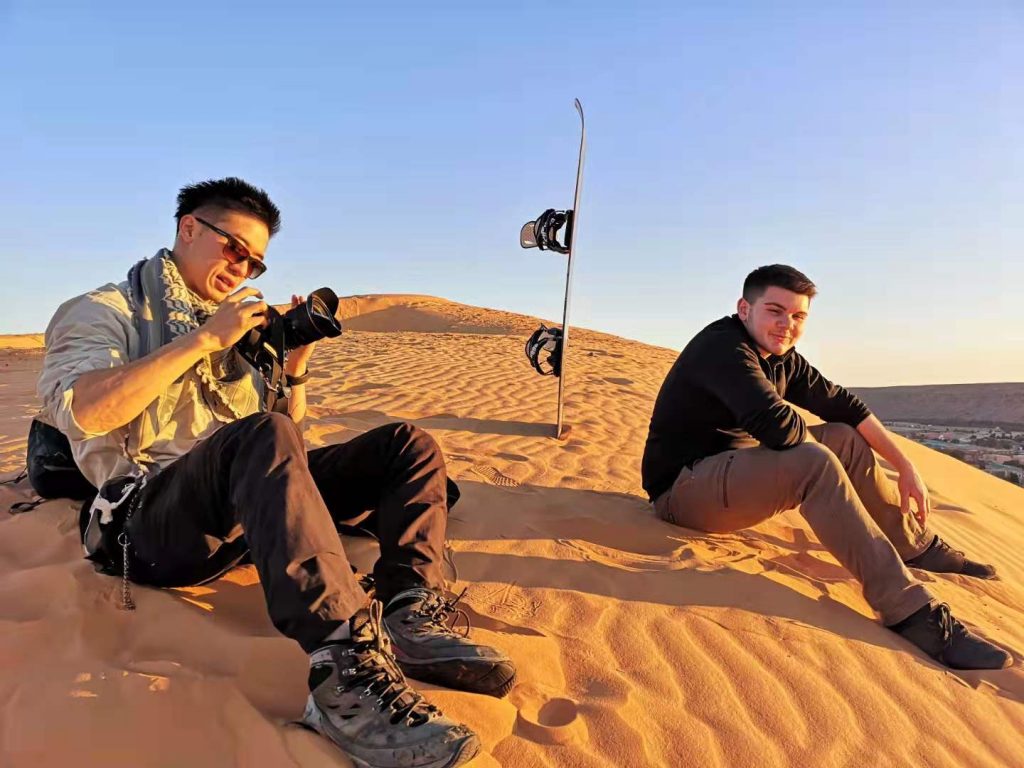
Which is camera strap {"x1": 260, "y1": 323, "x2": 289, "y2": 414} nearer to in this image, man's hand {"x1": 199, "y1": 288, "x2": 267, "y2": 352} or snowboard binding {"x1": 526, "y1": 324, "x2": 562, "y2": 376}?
man's hand {"x1": 199, "y1": 288, "x2": 267, "y2": 352}

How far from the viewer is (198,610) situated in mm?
2373

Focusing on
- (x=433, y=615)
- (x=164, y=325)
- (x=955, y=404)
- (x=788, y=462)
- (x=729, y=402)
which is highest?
(x=164, y=325)

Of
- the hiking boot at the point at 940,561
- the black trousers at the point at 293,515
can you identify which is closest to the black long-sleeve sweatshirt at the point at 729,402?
the hiking boot at the point at 940,561

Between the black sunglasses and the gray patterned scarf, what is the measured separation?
0.18m

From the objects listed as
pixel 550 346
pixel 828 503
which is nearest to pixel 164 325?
pixel 828 503

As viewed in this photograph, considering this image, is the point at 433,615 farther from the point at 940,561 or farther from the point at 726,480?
the point at 940,561

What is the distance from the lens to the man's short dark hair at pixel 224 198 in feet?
8.73

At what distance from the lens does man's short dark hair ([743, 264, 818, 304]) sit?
3396 millimetres

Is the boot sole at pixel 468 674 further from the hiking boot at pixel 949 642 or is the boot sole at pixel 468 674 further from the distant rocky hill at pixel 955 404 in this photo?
the distant rocky hill at pixel 955 404

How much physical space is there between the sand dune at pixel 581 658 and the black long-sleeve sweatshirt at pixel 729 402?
0.41 metres

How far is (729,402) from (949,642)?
3.92ft

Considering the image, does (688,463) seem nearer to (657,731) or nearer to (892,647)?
(892,647)

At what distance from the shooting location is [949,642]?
2.63 meters

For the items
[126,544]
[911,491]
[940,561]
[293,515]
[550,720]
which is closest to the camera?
[293,515]
